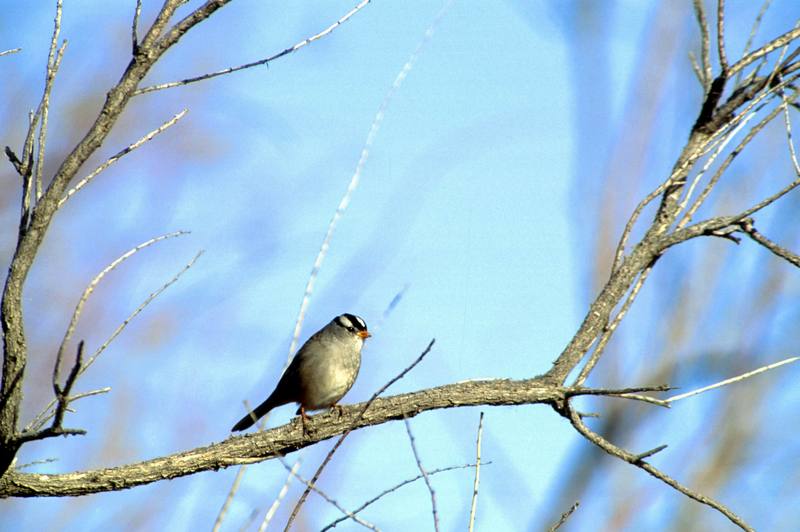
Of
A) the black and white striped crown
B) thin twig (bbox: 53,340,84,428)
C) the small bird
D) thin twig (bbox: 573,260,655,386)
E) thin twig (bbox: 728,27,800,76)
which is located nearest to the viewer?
thin twig (bbox: 53,340,84,428)

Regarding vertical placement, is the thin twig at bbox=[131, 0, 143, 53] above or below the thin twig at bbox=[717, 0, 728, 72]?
below

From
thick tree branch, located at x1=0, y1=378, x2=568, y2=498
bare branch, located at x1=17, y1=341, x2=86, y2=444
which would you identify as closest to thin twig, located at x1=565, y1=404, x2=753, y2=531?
thick tree branch, located at x1=0, y1=378, x2=568, y2=498

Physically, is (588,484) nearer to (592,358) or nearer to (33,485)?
(592,358)

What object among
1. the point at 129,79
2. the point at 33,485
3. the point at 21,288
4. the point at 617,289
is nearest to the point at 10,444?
the point at 33,485

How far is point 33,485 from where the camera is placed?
286 cm

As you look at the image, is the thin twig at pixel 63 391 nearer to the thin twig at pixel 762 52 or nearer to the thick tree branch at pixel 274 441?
the thick tree branch at pixel 274 441

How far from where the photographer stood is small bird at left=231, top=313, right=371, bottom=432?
19.9 feet

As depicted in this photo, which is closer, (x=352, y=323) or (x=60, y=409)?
(x=60, y=409)

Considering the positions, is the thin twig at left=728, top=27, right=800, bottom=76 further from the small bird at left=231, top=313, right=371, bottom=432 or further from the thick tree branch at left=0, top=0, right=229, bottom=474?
the small bird at left=231, top=313, right=371, bottom=432

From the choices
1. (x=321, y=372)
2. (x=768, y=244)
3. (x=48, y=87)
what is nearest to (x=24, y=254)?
(x=48, y=87)

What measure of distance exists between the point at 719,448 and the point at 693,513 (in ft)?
1.29

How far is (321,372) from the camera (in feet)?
20.1

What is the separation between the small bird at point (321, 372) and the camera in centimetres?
605

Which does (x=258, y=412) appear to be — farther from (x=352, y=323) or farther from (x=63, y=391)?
(x=63, y=391)
